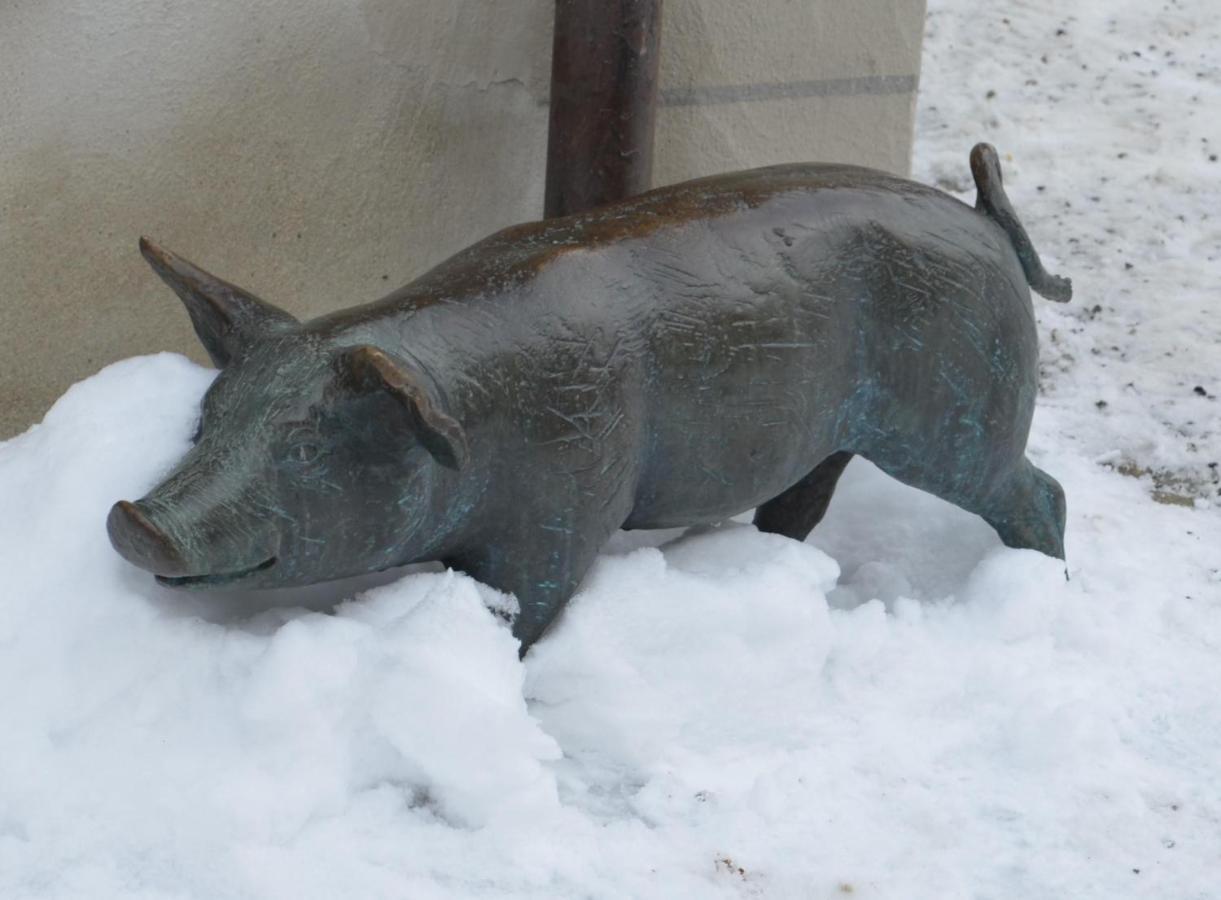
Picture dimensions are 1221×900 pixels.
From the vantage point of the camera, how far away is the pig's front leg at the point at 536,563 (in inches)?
90.8

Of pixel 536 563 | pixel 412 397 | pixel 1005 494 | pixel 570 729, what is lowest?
pixel 570 729

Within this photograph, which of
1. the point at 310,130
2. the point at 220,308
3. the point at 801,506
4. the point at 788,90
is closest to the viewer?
the point at 220,308

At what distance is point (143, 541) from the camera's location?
1966mm

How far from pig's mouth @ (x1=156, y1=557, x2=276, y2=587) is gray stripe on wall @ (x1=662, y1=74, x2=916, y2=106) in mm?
1756

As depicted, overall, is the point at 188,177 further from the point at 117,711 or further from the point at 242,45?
the point at 117,711

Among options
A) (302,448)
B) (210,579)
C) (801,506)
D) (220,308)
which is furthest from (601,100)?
(210,579)

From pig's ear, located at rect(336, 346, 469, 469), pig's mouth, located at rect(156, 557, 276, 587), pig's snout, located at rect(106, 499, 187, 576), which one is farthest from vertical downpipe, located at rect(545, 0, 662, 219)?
pig's snout, located at rect(106, 499, 187, 576)

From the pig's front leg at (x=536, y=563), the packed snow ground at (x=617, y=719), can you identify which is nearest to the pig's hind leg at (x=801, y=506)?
the packed snow ground at (x=617, y=719)

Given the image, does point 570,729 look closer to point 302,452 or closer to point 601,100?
point 302,452

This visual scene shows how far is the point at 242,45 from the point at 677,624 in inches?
56.0

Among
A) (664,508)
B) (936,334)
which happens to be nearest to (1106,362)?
(936,334)

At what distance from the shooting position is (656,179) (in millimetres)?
3527

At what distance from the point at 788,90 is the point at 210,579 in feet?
6.68

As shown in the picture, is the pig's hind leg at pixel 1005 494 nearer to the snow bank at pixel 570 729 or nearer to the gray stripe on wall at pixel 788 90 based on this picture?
the snow bank at pixel 570 729
